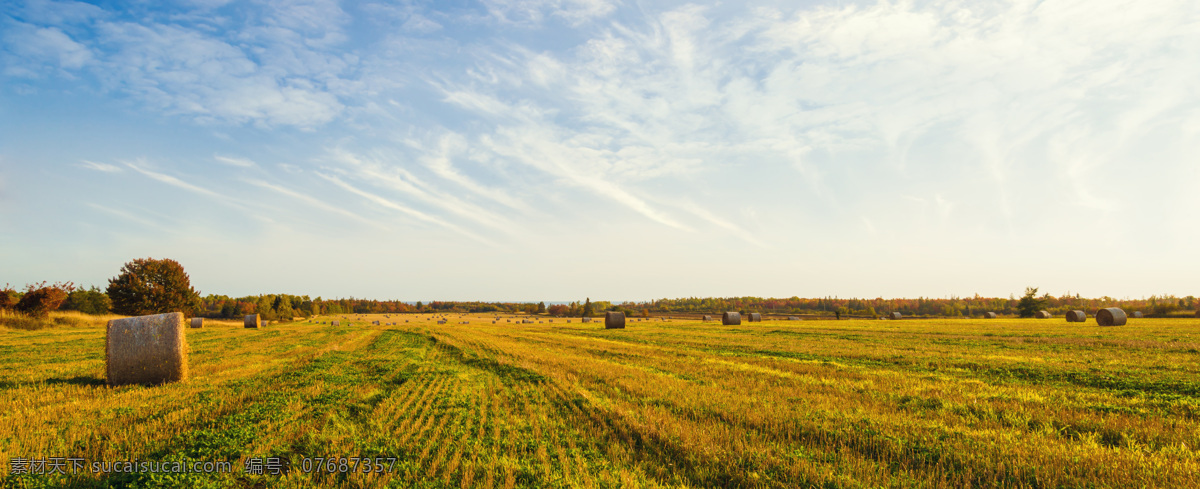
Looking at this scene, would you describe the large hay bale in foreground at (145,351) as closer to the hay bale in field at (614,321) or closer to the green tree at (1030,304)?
the hay bale in field at (614,321)

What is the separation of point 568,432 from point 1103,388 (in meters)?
13.8

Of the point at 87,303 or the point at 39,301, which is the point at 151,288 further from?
the point at 87,303

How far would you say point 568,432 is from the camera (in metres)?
8.34

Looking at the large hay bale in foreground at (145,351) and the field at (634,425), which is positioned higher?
the large hay bale in foreground at (145,351)

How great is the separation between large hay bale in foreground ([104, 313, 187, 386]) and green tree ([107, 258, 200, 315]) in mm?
60363

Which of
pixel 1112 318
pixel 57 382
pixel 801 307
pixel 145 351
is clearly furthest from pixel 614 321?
pixel 801 307

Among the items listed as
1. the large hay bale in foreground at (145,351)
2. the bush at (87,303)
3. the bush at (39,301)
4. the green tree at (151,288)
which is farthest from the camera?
the bush at (87,303)

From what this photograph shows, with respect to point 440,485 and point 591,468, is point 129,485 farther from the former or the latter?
point 591,468

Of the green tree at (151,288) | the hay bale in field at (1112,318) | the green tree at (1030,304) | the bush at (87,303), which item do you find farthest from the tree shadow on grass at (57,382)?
the green tree at (1030,304)

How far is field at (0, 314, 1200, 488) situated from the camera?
633cm

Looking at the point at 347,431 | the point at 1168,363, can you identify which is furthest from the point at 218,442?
the point at 1168,363

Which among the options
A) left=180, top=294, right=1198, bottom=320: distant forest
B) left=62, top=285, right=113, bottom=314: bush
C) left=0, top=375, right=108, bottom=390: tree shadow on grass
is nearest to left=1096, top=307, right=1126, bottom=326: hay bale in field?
left=180, top=294, right=1198, bottom=320: distant forest

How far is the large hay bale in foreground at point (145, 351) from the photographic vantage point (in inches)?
512

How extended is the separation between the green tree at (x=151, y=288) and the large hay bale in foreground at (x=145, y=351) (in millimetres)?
60363
